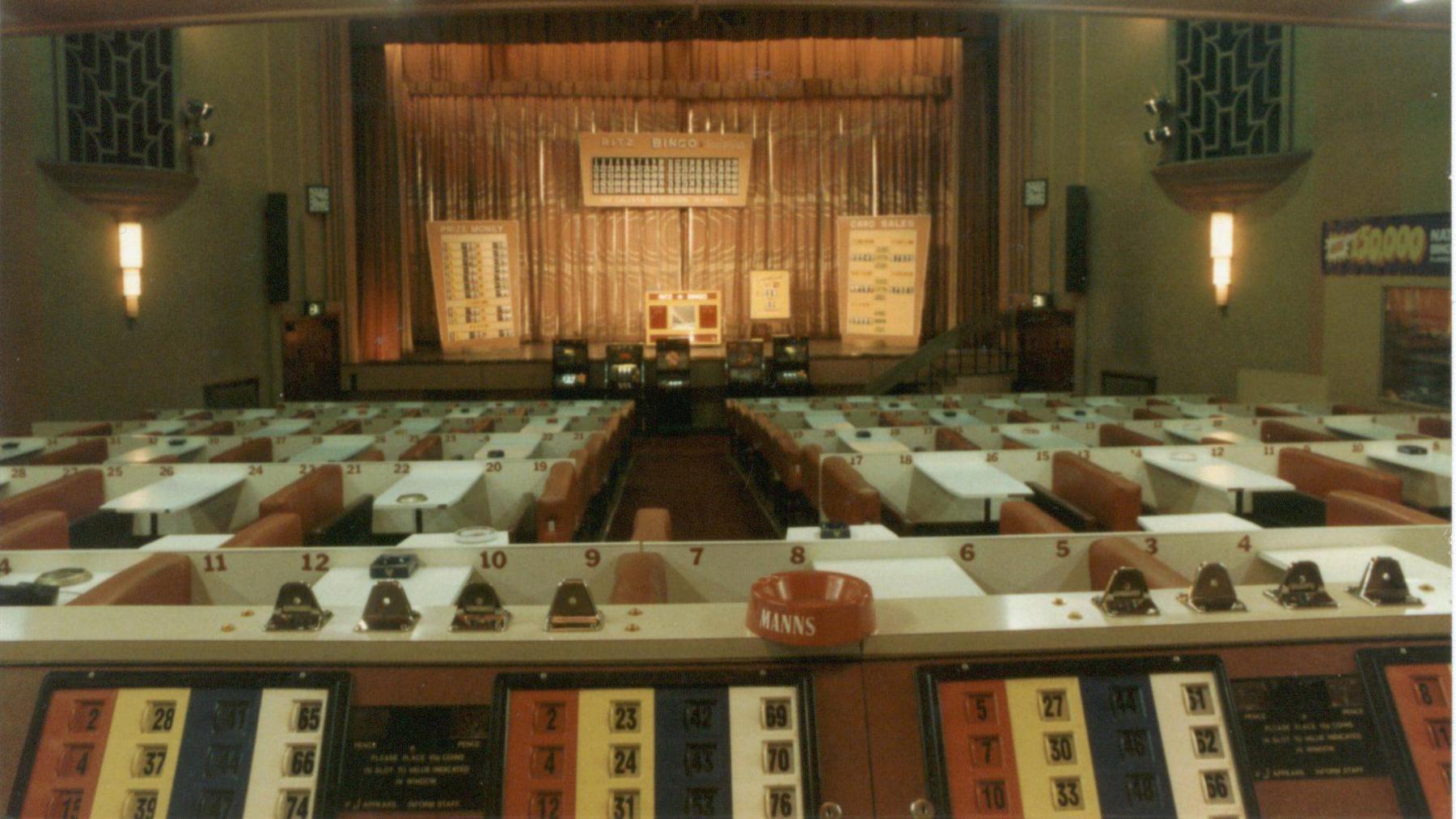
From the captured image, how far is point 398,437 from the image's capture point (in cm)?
649

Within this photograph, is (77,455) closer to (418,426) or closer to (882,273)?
(418,426)

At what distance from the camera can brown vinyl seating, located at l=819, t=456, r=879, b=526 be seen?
14.4ft

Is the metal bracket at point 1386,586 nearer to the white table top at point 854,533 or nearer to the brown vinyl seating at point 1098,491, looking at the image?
the white table top at point 854,533

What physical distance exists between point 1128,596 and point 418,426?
21.6ft

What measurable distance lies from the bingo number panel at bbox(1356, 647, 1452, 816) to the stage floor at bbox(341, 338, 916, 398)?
11255mm

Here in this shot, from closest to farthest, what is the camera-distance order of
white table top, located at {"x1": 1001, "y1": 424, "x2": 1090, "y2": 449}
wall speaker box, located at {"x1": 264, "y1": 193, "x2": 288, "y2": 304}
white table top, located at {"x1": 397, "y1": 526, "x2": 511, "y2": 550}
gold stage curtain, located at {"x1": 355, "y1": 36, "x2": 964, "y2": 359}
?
1. white table top, located at {"x1": 397, "y1": 526, "x2": 511, "y2": 550}
2. white table top, located at {"x1": 1001, "y1": 424, "x2": 1090, "y2": 449}
3. wall speaker box, located at {"x1": 264, "y1": 193, "x2": 288, "y2": 304}
4. gold stage curtain, located at {"x1": 355, "y1": 36, "x2": 964, "y2": 359}

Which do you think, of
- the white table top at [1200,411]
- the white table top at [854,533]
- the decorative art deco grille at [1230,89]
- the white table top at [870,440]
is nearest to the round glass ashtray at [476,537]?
the white table top at [854,533]

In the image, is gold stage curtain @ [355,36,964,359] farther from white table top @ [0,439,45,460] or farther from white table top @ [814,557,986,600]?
white table top @ [814,557,986,600]

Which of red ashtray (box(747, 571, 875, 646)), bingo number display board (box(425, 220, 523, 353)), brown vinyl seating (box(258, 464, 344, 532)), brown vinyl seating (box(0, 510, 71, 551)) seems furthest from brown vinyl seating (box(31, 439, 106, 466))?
bingo number display board (box(425, 220, 523, 353))

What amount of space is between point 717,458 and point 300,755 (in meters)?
9.31

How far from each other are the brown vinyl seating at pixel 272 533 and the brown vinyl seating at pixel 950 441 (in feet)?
Answer: 11.3

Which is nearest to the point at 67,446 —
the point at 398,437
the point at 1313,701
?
the point at 398,437

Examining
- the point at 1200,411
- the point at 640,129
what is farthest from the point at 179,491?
the point at 640,129

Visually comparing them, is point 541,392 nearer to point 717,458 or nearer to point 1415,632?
point 717,458
